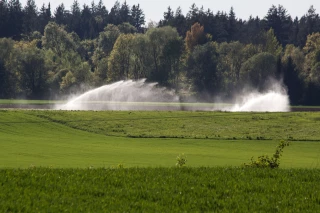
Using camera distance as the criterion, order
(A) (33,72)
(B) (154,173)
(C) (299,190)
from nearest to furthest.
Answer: (C) (299,190) < (B) (154,173) < (A) (33,72)

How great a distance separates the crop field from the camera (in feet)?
62.6

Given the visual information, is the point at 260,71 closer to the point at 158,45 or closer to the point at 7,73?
the point at 158,45

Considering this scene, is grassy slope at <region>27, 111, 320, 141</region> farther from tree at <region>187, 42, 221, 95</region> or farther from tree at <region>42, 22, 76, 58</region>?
tree at <region>42, 22, 76, 58</region>

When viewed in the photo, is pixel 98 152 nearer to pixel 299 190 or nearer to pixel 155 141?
pixel 155 141

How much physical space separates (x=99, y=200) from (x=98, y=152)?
23.1 metres

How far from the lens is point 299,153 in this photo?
4609 cm

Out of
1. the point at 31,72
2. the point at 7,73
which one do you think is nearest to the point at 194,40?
the point at 31,72

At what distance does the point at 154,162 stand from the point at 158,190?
15.7 m

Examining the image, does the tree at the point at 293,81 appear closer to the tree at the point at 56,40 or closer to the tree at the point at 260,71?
the tree at the point at 260,71

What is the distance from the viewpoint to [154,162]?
36.3 metres

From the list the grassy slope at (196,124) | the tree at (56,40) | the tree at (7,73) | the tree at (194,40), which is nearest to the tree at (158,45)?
the tree at (194,40)

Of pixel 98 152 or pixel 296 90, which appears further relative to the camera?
pixel 296 90

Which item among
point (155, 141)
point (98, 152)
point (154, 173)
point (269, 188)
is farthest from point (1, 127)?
point (269, 188)

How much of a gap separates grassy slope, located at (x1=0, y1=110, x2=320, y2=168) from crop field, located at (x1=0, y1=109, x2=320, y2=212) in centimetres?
7
